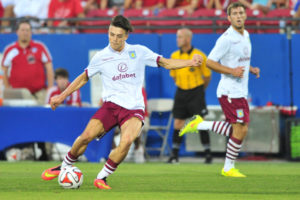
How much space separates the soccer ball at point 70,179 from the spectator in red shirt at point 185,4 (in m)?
8.22

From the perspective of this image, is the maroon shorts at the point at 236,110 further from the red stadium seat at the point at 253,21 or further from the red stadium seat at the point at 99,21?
the red stadium seat at the point at 99,21

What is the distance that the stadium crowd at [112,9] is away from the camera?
51.3 ft

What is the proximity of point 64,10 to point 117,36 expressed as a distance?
27.5 ft

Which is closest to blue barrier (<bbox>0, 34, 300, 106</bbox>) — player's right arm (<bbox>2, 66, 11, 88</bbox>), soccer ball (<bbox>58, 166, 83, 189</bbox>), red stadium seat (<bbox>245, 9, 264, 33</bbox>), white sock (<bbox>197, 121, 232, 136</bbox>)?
red stadium seat (<bbox>245, 9, 264, 33</bbox>)

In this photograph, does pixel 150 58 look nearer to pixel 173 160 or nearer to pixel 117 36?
pixel 117 36

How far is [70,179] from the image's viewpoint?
8328mm

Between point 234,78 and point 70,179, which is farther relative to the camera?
point 234,78

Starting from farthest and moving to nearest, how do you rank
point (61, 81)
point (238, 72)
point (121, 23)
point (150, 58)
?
Answer: point (61, 81)
point (238, 72)
point (150, 58)
point (121, 23)

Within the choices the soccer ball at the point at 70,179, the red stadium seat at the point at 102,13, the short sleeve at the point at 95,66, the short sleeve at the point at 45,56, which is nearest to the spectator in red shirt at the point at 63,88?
the short sleeve at the point at 45,56

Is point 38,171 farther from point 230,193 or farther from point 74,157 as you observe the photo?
point 230,193

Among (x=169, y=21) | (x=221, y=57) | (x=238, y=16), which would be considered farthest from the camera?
(x=169, y=21)

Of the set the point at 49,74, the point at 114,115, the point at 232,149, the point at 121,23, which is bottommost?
the point at 232,149

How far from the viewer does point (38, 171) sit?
431 inches

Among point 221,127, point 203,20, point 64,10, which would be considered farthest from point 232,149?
point 64,10
